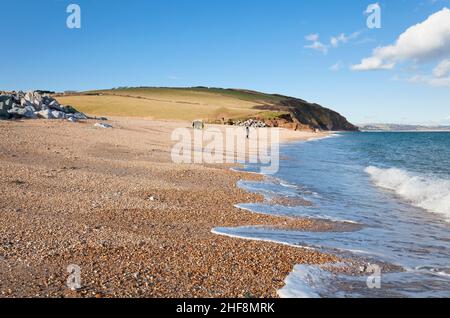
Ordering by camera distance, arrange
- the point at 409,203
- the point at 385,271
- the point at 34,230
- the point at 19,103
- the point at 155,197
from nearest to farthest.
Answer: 1. the point at 385,271
2. the point at 34,230
3. the point at 155,197
4. the point at 409,203
5. the point at 19,103

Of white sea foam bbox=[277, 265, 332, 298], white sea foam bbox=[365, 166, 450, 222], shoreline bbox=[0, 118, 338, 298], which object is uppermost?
shoreline bbox=[0, 118, 338, 298]

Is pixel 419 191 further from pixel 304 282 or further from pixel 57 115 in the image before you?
pixel 57 115

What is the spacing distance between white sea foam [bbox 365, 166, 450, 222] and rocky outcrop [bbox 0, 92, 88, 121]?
2465 centimetres

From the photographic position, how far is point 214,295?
568cm

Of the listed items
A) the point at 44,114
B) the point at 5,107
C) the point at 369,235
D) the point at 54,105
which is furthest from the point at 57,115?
A: the point at 369,235

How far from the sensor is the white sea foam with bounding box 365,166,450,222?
14.7m

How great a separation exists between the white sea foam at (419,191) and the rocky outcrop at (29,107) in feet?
80.9

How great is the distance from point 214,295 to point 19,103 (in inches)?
1312

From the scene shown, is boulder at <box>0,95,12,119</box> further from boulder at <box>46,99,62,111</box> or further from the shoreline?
the shoreline

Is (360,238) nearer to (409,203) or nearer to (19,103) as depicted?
(409,203)

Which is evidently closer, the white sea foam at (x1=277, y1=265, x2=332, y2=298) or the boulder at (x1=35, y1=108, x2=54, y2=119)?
the white sea foam at (x1=277, y1=265, x2=332, y2=298)

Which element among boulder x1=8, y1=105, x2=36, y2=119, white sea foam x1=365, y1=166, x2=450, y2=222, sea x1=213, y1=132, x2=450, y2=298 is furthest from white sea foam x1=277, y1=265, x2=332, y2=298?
boulder x1=8, y1=105, x2=36, y2=119
